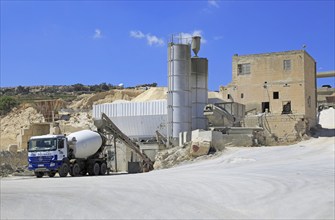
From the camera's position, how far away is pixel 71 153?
30.4m

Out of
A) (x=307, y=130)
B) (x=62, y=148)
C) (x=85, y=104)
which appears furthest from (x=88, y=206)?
(x=85, y=104)

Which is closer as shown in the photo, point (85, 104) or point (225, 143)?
point (225, 143)

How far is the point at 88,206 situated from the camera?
13297 millimetres

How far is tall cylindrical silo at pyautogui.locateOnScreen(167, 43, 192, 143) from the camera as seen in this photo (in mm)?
39500

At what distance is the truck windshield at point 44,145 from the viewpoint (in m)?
28.8

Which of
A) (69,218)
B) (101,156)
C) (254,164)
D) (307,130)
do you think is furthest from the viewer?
(307,130)

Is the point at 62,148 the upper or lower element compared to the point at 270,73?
lower

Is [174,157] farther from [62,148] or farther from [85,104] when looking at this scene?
[85,104]

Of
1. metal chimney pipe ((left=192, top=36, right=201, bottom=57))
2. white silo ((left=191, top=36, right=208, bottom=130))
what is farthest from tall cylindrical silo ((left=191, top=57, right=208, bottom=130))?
metal chimney pipe ((left=192, top=36, right=201, bottom=57))

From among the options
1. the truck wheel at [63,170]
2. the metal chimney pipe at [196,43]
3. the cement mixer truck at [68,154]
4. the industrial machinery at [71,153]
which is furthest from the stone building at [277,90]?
the truck wheel at [63,170]

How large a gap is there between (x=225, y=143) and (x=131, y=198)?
77.8ft

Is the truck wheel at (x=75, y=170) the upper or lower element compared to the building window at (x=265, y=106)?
lower

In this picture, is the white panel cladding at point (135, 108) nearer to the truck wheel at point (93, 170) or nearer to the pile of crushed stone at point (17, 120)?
the truck wheel at point (93, 170)

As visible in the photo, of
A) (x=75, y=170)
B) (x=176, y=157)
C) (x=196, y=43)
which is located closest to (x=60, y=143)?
(x=75, y=170)
